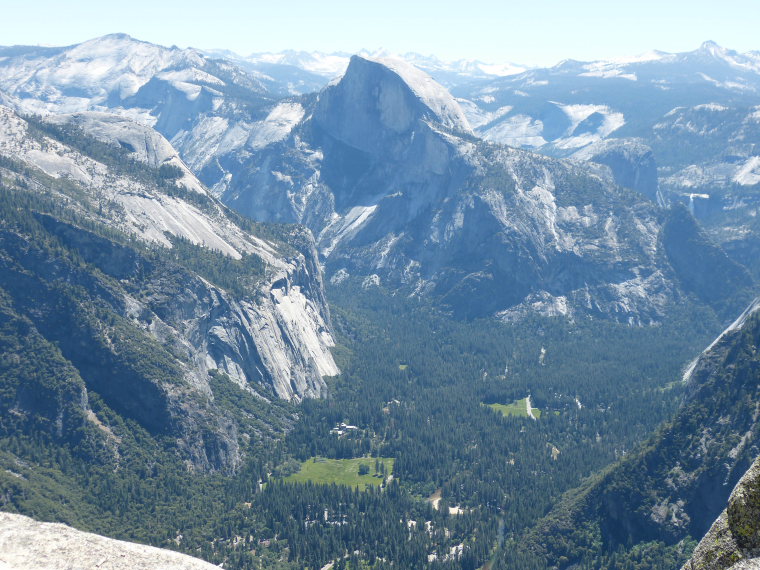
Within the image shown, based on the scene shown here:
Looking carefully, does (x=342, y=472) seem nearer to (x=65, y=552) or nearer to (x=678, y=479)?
(x=678, y=479)

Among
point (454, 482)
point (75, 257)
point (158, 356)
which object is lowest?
point (454, 482)

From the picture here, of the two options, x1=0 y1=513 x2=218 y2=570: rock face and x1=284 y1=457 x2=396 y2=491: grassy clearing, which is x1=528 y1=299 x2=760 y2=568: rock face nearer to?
x1=284 y1=457 x2=396 y2=491: grassy clearing

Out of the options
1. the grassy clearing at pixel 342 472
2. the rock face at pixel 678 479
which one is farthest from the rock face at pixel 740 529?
the grassy clearing at pixel 342 472

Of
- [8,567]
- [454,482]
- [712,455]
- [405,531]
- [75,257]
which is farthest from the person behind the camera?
[75,257]

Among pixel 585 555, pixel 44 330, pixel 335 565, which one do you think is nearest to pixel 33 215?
pixel 44 330

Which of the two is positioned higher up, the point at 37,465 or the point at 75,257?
the point at 75,257

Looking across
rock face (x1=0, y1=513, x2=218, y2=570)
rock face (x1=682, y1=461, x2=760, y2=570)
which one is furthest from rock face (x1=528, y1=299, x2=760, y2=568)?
rock face (x1=682, y1=461, x2=760, y2=570)

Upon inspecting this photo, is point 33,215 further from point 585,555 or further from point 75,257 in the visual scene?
point 585,555
